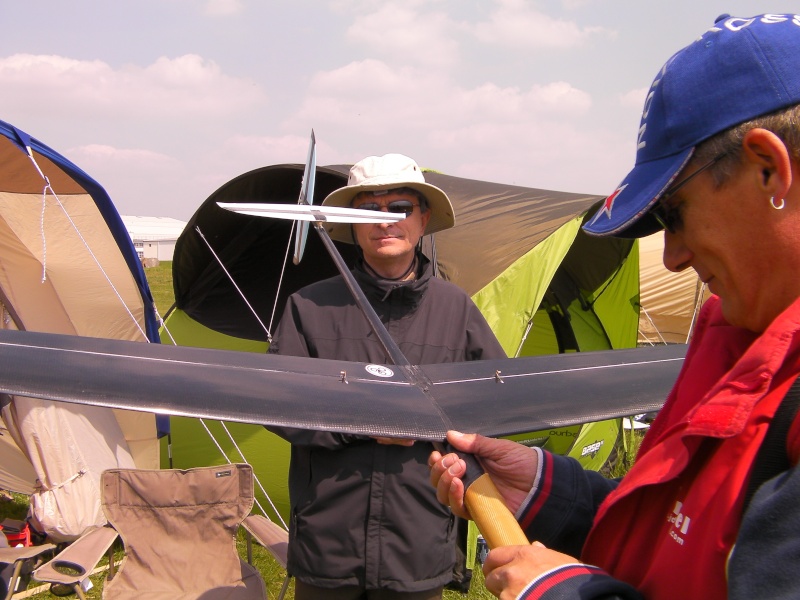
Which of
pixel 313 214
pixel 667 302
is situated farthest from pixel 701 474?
pixel 667 302

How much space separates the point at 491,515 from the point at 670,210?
54cm

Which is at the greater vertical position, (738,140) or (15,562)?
(738,140)

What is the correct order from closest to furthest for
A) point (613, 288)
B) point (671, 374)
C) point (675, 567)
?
point (675, 567)
point (671, 374)
point (613, 288)

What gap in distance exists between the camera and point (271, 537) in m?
3.34

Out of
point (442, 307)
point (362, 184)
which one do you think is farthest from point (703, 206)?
point (362, 184)

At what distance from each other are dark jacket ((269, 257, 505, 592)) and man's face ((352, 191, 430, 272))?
13 cm

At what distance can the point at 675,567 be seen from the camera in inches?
32.3

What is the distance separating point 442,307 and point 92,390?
138 cm

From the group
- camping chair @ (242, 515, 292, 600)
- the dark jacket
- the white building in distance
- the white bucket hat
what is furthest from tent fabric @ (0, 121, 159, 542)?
the white building in distance

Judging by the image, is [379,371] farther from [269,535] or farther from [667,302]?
[667,302]

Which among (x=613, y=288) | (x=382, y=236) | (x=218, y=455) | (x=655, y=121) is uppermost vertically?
(x=655, y=121)

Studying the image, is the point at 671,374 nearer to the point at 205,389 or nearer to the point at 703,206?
the point at 703,206

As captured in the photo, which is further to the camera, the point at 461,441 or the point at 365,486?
the point at 365,486

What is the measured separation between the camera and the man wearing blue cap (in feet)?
2.39
